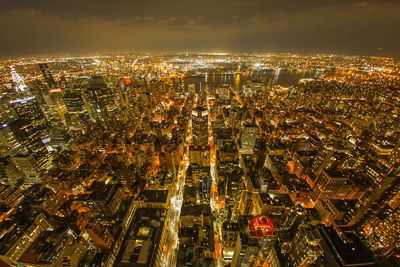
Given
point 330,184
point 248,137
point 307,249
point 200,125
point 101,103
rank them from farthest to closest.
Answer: point 101,103
point 200,125
point 248,137
point 330,184
point 307,249

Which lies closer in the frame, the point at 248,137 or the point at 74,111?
the point at 248,137

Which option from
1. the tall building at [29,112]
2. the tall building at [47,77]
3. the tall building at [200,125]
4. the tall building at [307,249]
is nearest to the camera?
the tall building at [307,249]

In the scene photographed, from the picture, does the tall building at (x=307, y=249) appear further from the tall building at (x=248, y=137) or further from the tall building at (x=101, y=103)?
the tall building at (x=101, y=103)

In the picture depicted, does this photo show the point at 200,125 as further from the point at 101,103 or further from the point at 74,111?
the point at 74,111

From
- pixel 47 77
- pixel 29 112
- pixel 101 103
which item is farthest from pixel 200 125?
pixel 47 77

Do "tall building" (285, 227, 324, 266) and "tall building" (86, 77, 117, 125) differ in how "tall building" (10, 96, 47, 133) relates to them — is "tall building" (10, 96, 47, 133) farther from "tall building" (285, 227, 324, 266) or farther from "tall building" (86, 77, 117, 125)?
"tall building" (285, 227, 324, 266)

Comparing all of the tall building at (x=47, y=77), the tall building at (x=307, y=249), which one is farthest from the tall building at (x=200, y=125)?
the tall building at (x=47, y=77)
